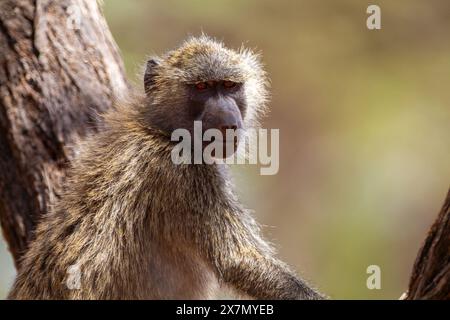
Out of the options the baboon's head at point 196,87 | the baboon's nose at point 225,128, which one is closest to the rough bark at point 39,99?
the baboon's head at point 196,87

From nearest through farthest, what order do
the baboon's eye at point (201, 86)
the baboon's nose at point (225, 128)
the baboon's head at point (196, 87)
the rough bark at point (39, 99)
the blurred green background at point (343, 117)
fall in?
the baboon's nose at point (225, 128) < the baboon's head at point (196, 87) < the baboon's eye at point (201, 86) < the rough bark at point (39, 99) < the blurred green background at point (343, 117)

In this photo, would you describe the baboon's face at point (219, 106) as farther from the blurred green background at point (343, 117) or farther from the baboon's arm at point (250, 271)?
the blurred green background at point (343, 117)

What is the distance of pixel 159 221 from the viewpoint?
7531mm

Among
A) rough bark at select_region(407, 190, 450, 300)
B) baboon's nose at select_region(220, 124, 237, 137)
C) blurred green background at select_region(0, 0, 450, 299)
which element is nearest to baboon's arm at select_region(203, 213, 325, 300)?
baboon's nose at select_region(220, 124, 237, 137)

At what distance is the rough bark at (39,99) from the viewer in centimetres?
864

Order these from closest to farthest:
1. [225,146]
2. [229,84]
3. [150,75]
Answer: [225,146], [229,84], [150,75]

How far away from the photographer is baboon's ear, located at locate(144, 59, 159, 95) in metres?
8.31

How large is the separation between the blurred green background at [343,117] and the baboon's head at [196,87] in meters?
8.69

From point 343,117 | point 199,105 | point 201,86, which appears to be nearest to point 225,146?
point 199,105

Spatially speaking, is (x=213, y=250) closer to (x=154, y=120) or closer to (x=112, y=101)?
(x=154, y=120)

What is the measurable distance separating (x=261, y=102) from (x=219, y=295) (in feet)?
7.17

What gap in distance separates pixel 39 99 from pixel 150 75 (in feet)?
4.28

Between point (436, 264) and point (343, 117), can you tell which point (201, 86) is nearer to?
point (436, 264)

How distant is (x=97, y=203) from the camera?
748 cm
